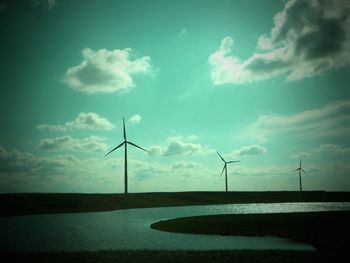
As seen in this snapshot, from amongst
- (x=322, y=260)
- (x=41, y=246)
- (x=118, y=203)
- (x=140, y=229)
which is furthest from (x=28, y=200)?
(x=322, y=260)

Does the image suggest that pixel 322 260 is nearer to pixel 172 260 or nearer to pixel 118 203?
pixel 172 260

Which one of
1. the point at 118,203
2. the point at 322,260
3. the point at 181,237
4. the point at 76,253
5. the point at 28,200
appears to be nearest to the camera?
the point at 322,260

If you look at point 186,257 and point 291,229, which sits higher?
point 186,257

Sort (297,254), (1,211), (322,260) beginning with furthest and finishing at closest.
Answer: (1,211)
(297,254)
(322,260)

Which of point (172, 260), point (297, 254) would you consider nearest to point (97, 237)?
point (172, 260)

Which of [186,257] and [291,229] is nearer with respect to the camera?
[186,257]

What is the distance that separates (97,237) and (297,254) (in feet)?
78.7

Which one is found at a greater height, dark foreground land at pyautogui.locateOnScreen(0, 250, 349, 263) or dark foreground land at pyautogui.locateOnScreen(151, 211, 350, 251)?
dark foreground land at pyautogui.locateOnScreen(0, 250, 349, 263)

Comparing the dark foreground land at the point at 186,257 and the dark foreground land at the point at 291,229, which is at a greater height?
the dark foreground land at the point at 186,257

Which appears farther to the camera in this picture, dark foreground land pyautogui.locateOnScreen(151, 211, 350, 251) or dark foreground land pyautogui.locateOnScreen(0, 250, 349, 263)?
dark foreground land pyautogui.locateOnScreen(151, 211, 350, 251)

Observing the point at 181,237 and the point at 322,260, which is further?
the point at 181,237

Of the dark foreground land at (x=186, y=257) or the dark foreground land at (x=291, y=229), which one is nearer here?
the dark foreground land at (x=186, y=257)

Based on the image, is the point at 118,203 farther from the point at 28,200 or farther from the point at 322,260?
the point at 322,260

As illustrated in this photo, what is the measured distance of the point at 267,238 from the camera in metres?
36.2
